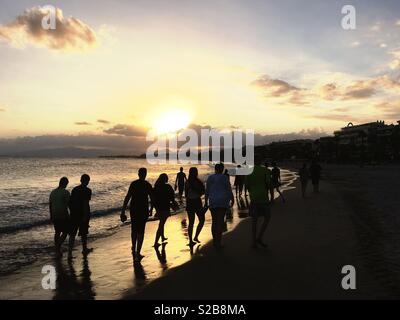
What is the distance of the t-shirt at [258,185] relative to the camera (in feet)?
30.6

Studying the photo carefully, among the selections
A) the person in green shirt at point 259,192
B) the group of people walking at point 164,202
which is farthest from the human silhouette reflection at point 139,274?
the person in green shirt at point 259,192

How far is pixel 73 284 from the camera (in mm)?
7684

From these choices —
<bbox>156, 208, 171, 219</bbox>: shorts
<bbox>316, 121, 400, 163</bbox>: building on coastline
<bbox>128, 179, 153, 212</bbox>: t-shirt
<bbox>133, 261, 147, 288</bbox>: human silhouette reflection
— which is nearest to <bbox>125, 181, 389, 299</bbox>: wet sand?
<bbox>133, 261, 147, 288</bbox>: human silhouette reflection

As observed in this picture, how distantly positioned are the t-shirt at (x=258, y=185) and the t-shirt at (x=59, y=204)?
478 centimetres

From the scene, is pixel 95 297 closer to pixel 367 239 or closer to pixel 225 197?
pixel 225 197

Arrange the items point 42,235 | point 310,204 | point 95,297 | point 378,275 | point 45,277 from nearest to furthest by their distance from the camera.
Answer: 1. point 95,297
2. point 378,275
3. point 45,277
4. point 42,235
5. point 310,204

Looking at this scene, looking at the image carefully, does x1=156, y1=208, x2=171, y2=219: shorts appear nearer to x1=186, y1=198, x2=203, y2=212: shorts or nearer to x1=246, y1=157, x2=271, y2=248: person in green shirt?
x1=186, y1=198, x2=203, y2=212: shorts

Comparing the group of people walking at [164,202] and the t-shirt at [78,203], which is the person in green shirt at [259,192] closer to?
the group of people walking at [164,202]

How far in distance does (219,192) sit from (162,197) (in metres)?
1.55

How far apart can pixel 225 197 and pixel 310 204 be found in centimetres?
1082

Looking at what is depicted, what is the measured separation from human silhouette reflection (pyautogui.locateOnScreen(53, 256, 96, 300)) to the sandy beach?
0.02 m

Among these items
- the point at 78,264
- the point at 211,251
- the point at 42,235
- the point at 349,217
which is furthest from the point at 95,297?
the point at 349,217

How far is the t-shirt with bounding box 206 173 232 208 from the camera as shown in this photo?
9570 millimetres

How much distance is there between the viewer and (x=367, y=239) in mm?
10609
